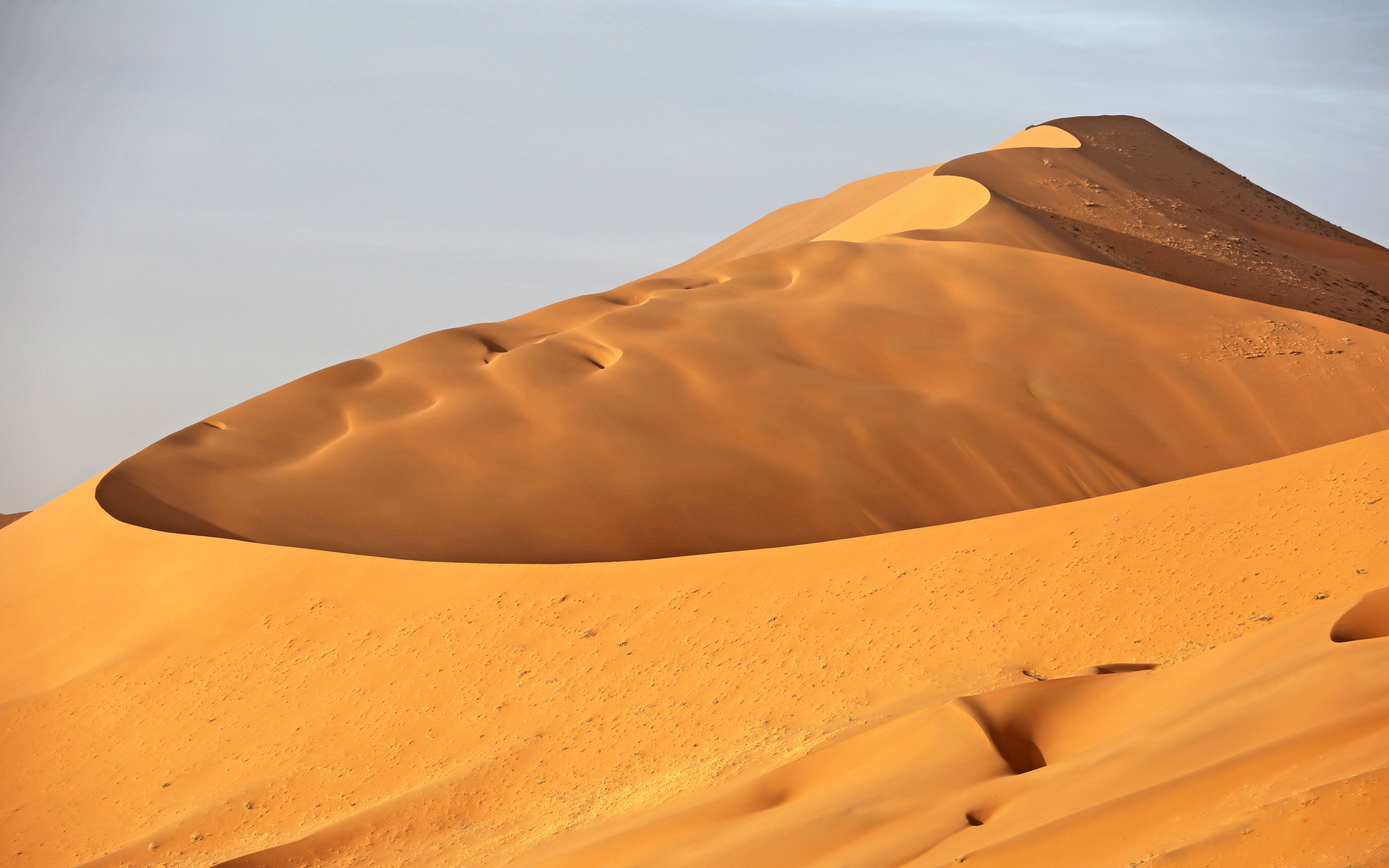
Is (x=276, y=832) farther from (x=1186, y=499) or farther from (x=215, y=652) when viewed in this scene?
(x=1186, y=499)

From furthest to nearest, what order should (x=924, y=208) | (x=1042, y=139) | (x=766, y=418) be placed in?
(x=1042, y=139), (x=924, y=208), (x=766, y=418)

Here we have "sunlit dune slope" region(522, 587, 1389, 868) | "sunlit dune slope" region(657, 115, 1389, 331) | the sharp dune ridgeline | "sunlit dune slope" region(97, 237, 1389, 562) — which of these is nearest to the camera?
"sunlit dune slope" region(522, 587, 1389, 868)

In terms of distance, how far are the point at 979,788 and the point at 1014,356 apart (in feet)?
43.7

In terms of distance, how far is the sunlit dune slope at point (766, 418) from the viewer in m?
13.8

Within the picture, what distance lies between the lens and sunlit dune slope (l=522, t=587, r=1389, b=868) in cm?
367

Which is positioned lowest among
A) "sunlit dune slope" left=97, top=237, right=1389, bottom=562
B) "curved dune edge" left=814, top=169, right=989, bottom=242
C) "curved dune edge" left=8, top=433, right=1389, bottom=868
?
"curved dune edge" left=8, top=433, right=1389, bottom=868

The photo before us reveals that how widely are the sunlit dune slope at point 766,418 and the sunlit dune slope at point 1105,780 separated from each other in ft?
24.4

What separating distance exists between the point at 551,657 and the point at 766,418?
691cm

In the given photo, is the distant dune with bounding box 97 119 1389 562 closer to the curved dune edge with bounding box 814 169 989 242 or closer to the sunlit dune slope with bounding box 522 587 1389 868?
the curved dune edge with bounding box 814 169 989 242

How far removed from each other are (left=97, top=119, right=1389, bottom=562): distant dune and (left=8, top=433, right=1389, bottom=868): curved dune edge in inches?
81.5

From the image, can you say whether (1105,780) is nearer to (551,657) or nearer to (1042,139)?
(551,657)

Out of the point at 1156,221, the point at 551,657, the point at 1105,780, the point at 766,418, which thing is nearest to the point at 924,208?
the point at 1156,221

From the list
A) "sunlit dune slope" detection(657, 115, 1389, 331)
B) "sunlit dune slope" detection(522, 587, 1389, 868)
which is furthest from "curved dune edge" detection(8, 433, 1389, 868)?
"sunlit dune slope" detection(657, 115, 1389, 331)

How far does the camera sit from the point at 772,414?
629 inches
